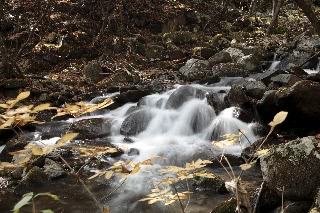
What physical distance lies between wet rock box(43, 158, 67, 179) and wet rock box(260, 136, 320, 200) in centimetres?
353

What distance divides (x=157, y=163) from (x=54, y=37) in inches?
407

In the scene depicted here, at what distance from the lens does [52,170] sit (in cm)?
589

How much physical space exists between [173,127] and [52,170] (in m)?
3.65

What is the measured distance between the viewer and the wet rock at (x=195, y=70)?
12172mm

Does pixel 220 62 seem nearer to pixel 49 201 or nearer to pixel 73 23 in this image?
pixel 73 23

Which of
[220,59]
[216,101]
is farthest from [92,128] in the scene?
[220,59]

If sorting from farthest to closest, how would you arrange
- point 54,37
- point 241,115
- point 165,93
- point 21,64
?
point 54,37
point 21,64
point 165,93
point 241,115

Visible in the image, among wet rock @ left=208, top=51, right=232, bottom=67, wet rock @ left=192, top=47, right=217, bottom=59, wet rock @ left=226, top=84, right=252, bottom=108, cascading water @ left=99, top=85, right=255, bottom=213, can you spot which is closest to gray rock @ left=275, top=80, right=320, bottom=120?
cascading water @ left=99, top=85, right=255, bottom=213

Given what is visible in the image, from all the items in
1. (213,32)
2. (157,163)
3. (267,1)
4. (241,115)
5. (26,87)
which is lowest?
(157,163)

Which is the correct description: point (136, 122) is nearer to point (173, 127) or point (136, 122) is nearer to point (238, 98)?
point (173, 127)

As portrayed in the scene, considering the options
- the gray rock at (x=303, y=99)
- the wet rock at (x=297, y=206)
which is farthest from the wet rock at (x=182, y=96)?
the wet rock at (x=297, y=206)

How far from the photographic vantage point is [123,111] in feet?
31.7

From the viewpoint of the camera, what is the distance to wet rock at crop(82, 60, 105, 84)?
12211mm

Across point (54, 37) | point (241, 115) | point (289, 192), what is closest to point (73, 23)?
point (54, 37)
